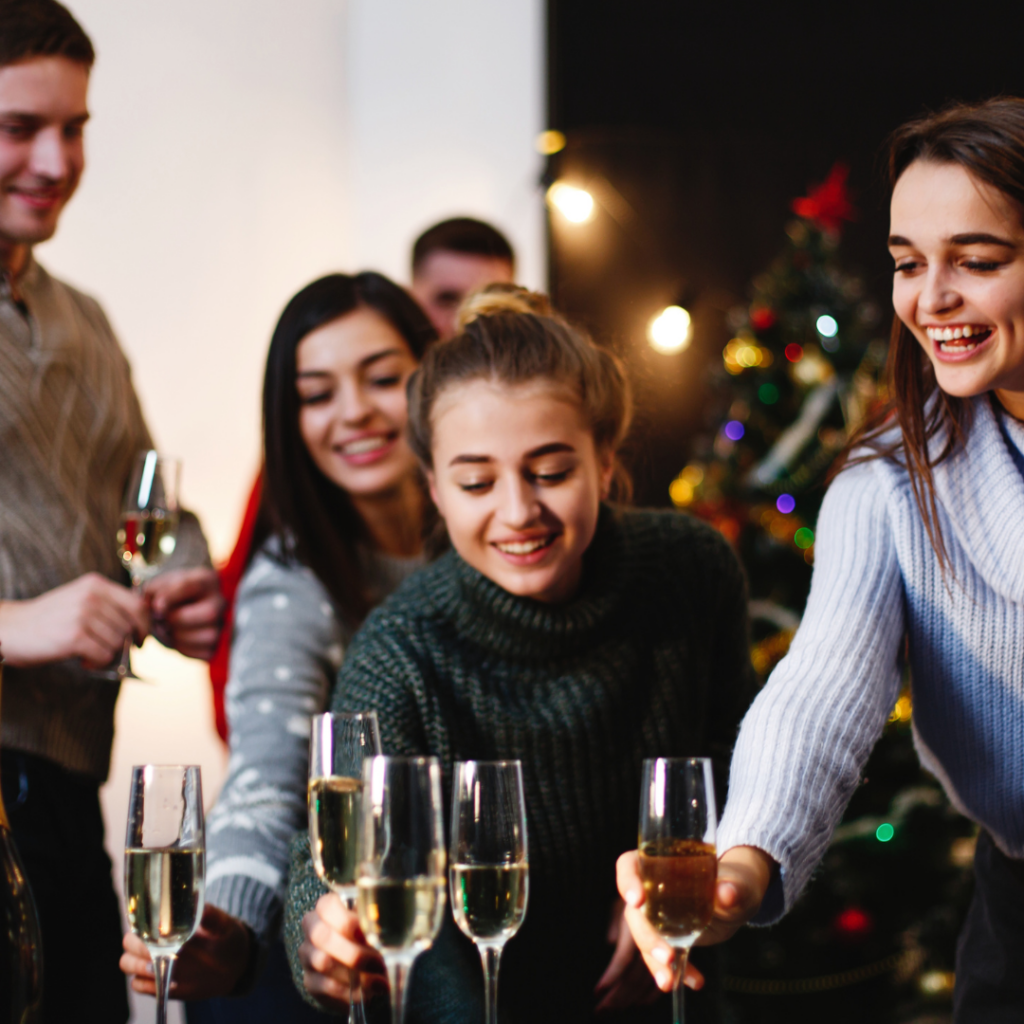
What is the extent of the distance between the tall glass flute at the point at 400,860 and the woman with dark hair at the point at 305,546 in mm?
605

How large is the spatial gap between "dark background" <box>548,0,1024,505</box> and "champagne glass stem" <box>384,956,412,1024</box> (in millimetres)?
3221

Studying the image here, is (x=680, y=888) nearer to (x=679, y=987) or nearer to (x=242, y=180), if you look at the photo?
(x=679, y=987)

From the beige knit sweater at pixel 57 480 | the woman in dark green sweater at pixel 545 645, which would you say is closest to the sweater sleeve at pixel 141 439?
the beige knit sweater at pixel 57 480

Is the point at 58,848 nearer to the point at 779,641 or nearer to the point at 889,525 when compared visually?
the point at 889,525

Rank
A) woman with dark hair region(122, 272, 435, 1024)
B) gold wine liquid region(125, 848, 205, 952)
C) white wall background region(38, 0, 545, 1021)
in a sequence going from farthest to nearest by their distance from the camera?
1. white wall background region(38, 0, 545, 1021)
2. woman with dark hair region(122, 272, 435, 1024)
3. gold wine liquid region(125, 848, 205, 952)

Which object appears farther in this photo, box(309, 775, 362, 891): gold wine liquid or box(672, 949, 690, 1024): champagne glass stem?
box(309, 775, 362, 891): gold wine liquid

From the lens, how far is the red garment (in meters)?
2.01

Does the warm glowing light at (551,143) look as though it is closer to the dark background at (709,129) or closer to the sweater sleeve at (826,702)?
the dark background at (709,129)

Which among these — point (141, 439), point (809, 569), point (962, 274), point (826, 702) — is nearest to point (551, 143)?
point (809, 569)

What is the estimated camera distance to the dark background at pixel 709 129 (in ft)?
13.5

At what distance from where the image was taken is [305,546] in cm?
188

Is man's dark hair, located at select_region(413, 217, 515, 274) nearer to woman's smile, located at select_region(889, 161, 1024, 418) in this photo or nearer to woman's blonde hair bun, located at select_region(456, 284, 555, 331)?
woman's blonde hair bun, located at select_region(456, 284, 555, 331)

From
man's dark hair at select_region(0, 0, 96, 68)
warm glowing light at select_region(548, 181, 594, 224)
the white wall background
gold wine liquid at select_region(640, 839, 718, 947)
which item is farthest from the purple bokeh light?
gold wine liquid at select_region(640, 839, 718, 947)

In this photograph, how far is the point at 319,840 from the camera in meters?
1.08
